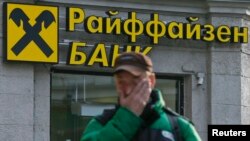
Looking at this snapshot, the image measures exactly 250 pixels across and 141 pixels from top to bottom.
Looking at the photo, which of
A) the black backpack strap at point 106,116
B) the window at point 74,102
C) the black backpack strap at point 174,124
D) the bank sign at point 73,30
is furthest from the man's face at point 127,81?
the window at point 74,102

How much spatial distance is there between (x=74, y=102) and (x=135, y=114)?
1094 centimetres

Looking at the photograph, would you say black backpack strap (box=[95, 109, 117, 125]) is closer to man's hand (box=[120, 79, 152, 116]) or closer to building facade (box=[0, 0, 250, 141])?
man's hand (box=[120, 79, 152, 116])

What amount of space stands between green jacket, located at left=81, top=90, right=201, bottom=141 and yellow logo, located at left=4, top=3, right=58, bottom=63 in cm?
1001

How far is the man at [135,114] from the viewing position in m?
3.25

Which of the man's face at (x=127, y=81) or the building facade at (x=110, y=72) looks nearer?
the man's face at (x=127, y=81)

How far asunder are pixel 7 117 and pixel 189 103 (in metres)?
3.73

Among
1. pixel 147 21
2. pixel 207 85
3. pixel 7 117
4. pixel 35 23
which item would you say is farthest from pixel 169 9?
pixel 7 117

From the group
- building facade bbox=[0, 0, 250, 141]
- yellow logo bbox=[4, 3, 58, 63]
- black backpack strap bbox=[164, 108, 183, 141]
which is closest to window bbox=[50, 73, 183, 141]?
building facade bbox=[0, 0, 250, 141]

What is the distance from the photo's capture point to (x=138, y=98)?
3232 millimetres

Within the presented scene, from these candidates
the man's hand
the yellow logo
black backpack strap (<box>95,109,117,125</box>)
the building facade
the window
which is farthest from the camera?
the window

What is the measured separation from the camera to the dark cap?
10.8 ft

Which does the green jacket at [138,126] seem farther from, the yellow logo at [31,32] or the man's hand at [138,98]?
the yellow logo at [31,32]

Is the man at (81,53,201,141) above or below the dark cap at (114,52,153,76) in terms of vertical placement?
below

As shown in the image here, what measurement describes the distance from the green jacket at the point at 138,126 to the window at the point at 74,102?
1066 centimetres
